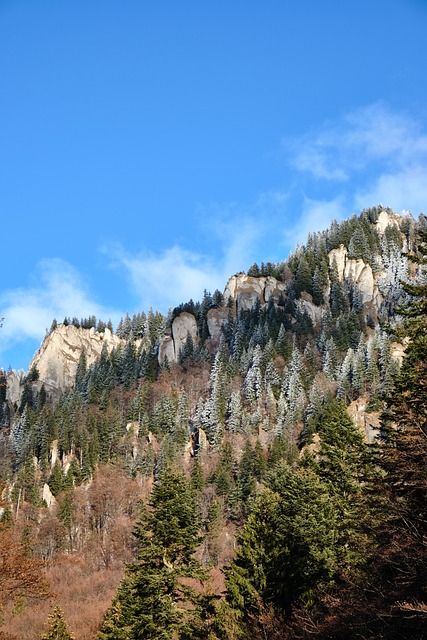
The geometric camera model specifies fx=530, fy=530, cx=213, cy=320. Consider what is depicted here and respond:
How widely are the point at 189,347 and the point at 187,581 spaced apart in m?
99.0

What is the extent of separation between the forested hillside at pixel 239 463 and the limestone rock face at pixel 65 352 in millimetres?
786

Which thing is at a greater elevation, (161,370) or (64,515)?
(161,370)

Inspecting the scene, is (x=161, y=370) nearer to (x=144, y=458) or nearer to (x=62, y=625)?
(x=144, y=458)

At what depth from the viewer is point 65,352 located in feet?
574

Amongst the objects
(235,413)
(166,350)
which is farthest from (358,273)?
(235,413)

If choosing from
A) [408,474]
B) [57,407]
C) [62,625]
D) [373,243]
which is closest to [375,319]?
[373,243]

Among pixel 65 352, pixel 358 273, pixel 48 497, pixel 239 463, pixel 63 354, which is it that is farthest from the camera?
pixel 65 352

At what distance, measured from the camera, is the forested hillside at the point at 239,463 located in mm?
18469

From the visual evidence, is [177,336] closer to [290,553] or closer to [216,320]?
[216,320]

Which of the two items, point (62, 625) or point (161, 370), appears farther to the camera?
point (161, 370)

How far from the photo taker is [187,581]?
2109 inches

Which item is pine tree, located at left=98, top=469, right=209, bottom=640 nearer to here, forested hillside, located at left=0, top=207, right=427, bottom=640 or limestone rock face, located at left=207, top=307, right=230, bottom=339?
forested hillside, located at left=0, top=207, right=427, bottom=640

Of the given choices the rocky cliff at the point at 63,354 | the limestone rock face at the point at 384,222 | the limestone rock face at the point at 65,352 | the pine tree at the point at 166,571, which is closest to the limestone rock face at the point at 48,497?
the pine tree at the point at 166,571

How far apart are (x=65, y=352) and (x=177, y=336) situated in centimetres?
4156
